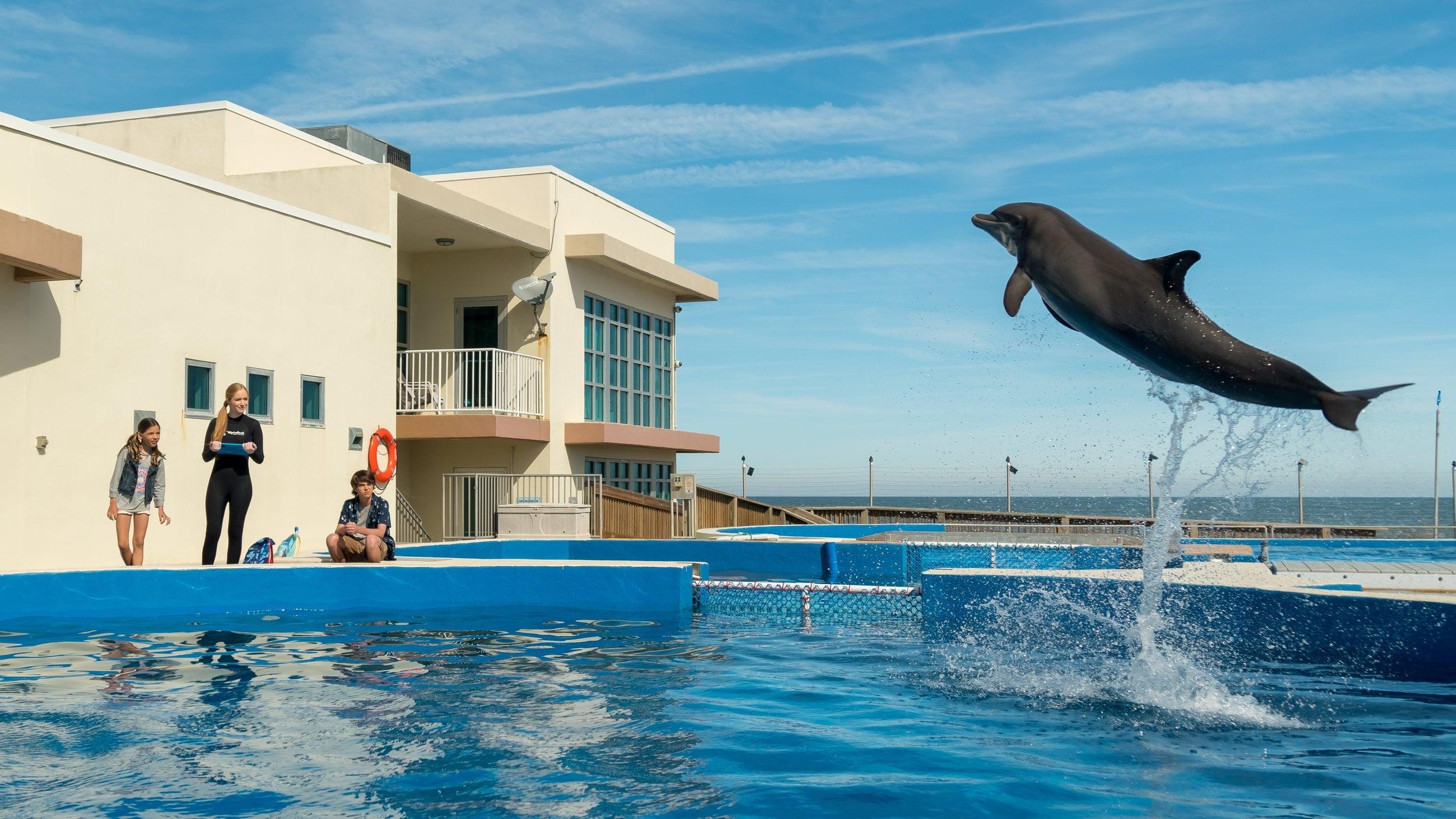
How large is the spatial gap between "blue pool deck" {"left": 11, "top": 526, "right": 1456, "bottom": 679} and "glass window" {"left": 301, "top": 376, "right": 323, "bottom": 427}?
2896mm

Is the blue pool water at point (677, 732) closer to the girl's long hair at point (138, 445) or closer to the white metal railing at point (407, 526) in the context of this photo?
the girl's long hair at point (138, 445)

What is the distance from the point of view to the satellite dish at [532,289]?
73.2ft

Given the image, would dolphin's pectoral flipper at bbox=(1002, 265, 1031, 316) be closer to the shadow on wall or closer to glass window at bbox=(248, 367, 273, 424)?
the shadow on wall

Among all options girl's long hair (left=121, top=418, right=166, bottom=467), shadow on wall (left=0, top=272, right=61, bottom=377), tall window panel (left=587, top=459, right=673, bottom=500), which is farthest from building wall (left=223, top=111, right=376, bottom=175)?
tall window panel (left=587, top=459, right=673, bottom=500)

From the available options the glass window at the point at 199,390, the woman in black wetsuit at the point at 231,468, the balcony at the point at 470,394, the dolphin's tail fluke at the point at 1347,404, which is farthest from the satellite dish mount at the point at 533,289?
the dolphin's tail fluke at the point at 1347,404

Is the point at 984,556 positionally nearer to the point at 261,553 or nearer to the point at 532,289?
the point at 532,289

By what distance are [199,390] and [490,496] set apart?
305 inches

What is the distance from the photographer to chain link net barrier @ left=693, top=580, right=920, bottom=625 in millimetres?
11719

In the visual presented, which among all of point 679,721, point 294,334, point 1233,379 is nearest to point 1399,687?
point 1233,379

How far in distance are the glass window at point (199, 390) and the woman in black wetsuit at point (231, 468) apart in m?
2.25

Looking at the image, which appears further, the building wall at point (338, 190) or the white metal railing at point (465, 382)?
the white metal railing at point (465, 382)

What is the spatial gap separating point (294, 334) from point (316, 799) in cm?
1264

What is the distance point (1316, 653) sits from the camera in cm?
952

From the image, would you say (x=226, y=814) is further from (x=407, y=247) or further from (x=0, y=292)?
(x=407, y=247)
